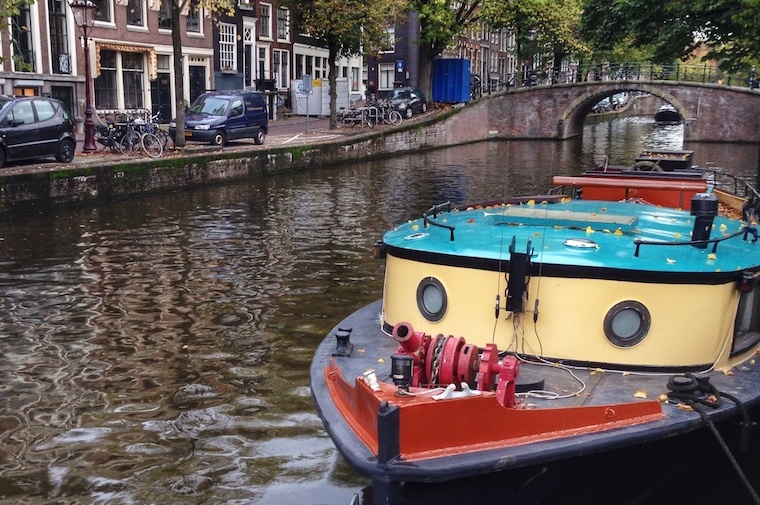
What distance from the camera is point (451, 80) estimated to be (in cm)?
3991

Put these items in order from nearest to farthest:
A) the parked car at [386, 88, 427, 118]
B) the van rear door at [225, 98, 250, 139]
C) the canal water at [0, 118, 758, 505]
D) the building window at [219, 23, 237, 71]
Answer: the canal water at [0, 118, 758, 505] → the van rear door at [225, 98, 250, 139] → the building window at [219, 23, 237, 71] → the parked car at [386, 88, 427, 118]

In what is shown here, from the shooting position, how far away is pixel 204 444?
650 cm

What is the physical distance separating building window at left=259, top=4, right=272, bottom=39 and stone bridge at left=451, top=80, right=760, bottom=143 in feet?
31.9

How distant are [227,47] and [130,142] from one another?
16.6m

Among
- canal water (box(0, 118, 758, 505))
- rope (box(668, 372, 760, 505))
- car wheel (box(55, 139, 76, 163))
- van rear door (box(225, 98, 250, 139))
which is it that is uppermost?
van rear door (box(225, 98, 250, 139))

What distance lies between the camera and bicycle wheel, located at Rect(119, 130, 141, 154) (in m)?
20.5

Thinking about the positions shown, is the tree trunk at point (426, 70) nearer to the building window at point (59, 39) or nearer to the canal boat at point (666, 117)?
the building window at point (59, 39)

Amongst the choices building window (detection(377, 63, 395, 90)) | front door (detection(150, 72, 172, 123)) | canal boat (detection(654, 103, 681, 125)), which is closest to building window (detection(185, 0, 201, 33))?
front door (detection(150, 72, 172, 123))

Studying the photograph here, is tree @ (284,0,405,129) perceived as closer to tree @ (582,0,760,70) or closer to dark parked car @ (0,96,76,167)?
tree @ (582,0,760,70)

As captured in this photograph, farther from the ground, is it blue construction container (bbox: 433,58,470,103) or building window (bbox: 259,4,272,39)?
building window (bbox: 259,4,272,39)

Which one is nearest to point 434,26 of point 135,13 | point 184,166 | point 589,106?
point 135,13

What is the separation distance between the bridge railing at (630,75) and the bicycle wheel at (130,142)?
27191mm

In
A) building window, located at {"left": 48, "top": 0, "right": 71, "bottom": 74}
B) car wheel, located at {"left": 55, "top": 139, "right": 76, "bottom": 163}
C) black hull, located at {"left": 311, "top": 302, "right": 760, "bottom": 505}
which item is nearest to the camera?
black hull, located at {"left": 311, "top": 302, "right": 760, "bottom": 505}

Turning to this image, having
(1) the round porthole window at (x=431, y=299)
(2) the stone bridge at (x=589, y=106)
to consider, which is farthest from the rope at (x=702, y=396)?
(2) the stone bridge at (x=589, y=106)
